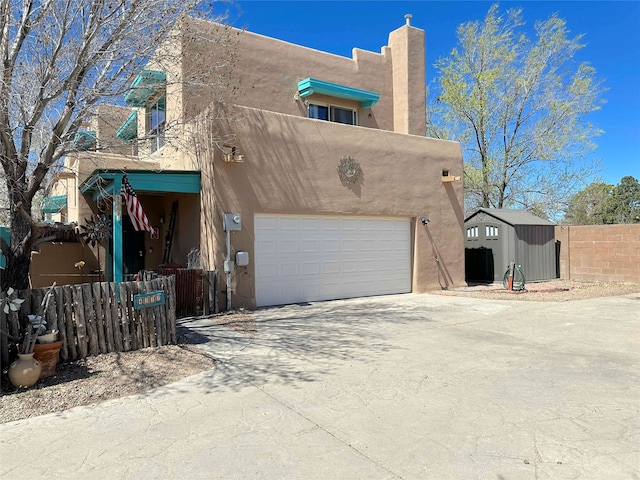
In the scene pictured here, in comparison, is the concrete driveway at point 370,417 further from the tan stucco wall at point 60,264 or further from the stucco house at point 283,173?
the tan stucco wall at point 60,264

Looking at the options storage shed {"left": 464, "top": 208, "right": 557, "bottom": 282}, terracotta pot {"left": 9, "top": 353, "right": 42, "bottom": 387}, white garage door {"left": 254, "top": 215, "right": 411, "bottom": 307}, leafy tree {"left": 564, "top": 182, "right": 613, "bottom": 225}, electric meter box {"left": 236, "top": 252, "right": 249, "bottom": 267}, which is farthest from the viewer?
leafy tree {"left": 564, "top": 182, "right": 613, "bottom": 225}

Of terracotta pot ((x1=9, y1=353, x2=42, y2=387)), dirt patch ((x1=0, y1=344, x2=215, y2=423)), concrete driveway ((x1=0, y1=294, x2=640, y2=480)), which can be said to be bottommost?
concrete driveway ((x1=0, y1=294, x2=640, y2=480))

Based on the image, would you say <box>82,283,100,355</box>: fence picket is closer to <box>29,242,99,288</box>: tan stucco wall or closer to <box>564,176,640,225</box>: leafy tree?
<box>29,242,99,288</box>: tan stucco wall

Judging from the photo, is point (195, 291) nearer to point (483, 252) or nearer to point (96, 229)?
point (96, 229)

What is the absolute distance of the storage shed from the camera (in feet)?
51.3

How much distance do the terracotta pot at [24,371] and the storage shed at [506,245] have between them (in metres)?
14.3

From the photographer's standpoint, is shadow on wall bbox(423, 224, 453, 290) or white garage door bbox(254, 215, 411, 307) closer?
white garage door bbox(254, 215, 411, 307)

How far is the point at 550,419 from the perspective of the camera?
4.21 metres

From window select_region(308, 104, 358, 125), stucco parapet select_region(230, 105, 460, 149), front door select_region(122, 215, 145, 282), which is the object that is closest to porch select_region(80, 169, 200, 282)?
front door select_region(122, 215, 145, 282)

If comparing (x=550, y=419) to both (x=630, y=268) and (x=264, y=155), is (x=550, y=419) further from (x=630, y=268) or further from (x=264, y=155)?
(x=630, y=268)

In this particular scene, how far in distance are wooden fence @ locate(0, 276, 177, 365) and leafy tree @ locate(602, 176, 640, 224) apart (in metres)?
44.7

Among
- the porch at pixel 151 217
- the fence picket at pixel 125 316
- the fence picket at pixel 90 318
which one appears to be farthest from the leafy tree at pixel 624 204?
the fence picket at pixel 90 318

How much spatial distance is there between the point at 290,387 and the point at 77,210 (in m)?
10.9

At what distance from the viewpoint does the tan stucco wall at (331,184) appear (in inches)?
417
